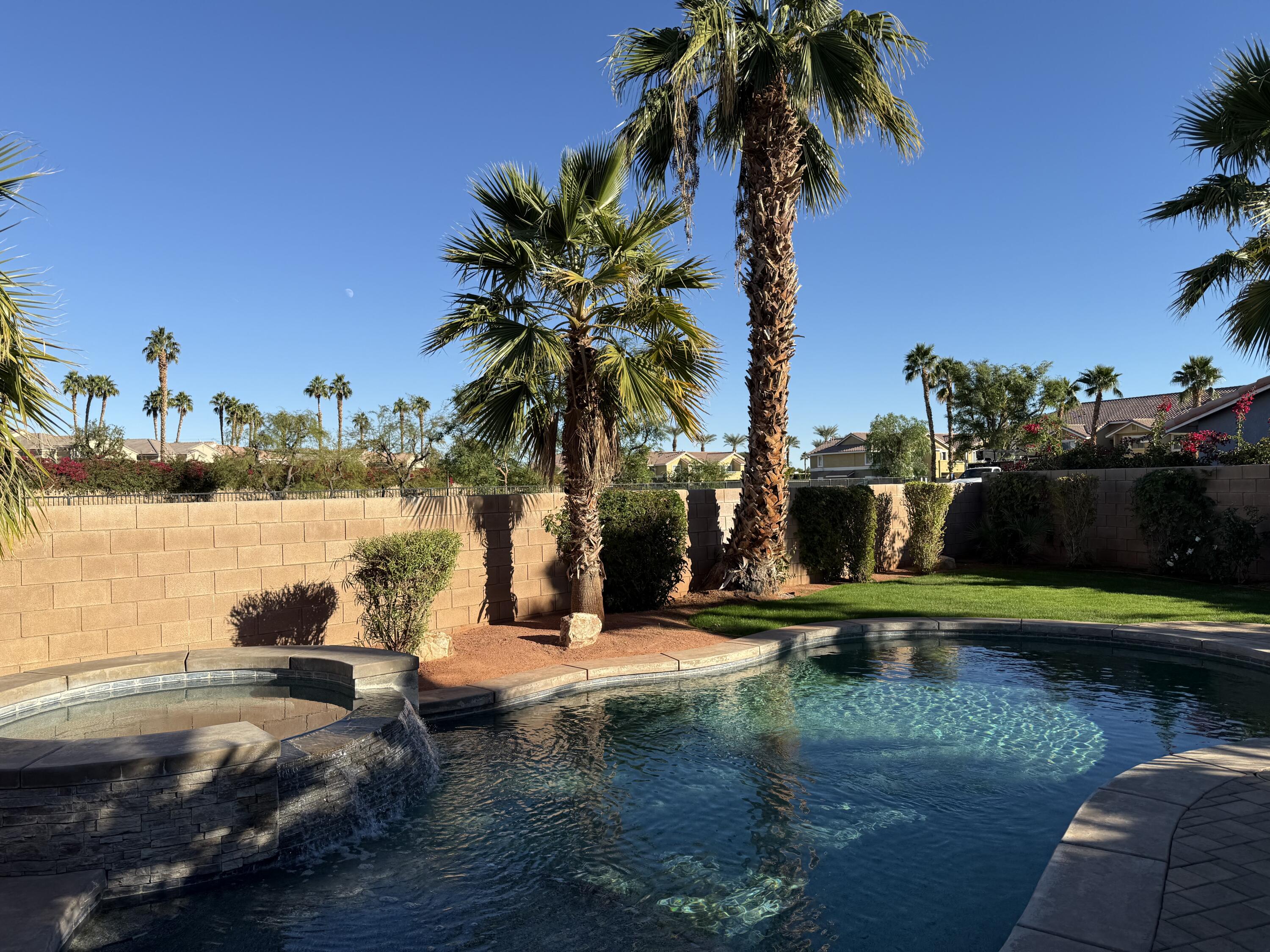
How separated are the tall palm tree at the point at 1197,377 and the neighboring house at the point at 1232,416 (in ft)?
44.9

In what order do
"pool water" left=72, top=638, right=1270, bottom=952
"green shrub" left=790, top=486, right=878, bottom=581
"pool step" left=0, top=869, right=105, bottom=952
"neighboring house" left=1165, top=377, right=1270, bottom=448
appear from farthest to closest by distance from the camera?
"neighboring house" left=1165, top=377, right=1270, bottom=448
"green shrub" left=790, top=486, right=878, bottom=581
"pool water" left=72, top=638, right=1270, bottom=952
"pool step" left=0, top=869, right=105, bottom=952

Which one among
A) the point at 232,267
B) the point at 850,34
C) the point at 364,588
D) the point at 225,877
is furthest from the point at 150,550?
the point at 232,267

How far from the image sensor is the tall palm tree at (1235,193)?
9.20m

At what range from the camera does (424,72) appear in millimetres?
17156

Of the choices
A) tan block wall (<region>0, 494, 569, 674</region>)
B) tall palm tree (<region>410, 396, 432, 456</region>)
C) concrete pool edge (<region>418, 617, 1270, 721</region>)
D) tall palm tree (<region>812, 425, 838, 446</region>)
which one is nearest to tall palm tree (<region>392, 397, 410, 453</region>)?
tall palm tree (<region>410, 396, 432, 456</region>)

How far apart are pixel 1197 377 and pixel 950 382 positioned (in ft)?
47.3

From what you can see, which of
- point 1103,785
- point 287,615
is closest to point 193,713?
point 287,615

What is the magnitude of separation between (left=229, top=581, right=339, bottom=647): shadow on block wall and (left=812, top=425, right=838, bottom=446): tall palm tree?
11474cm

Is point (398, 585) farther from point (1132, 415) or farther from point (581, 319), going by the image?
point (1132, 415)

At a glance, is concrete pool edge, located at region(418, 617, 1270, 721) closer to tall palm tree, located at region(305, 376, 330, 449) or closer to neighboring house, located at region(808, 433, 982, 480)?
neighboring house, located at region(808, 433, 982, 480)

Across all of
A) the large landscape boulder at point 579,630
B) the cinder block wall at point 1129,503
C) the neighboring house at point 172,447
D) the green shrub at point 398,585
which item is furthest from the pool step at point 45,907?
the neighboring house at point 172,447

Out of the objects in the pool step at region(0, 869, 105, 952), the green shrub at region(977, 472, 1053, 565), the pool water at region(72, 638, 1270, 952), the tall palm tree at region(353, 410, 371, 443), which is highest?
the tall palm tree at region(353, 410, 371, 443)

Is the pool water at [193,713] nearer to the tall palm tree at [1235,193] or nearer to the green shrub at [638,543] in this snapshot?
the green shrub at [638,543]

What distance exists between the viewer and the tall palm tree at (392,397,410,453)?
52781 millimetres
